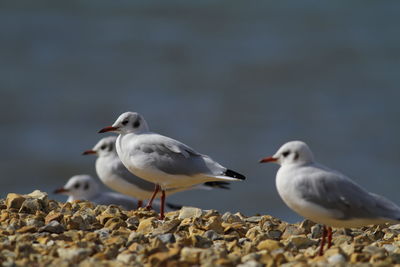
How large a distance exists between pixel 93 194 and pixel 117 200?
2.11 feet

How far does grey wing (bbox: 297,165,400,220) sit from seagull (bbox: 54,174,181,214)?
5.31 meters

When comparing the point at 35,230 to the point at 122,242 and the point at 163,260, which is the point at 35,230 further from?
the point at 163,260

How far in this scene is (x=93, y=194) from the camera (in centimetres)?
1235

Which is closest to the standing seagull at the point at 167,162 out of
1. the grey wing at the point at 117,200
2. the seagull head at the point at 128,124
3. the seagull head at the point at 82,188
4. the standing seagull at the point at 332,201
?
the seagull head at the point at 128,124

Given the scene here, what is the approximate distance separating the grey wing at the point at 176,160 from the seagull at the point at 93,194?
125 inches

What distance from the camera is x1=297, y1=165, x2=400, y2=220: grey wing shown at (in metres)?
6.48

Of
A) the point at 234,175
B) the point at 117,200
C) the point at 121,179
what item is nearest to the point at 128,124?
the point at 234,175

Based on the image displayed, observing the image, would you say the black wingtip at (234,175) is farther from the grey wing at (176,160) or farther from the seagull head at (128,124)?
the seagull head at (128,124)

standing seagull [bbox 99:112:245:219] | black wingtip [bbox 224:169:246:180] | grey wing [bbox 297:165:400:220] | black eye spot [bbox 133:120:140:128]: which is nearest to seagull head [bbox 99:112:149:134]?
black eye spot [bbox 133:120:140:128]

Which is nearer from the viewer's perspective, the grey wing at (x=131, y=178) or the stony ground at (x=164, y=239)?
the stony ground at (x=164, y=239)

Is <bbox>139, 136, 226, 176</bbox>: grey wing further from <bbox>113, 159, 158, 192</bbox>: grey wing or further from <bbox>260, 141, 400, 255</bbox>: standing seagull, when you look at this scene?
<bbox>113, 159, 158, 192</bbox>: grey wing

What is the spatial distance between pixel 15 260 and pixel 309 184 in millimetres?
2044

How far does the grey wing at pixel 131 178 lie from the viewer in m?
11.3

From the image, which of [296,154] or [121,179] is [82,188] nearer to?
[121,179]
